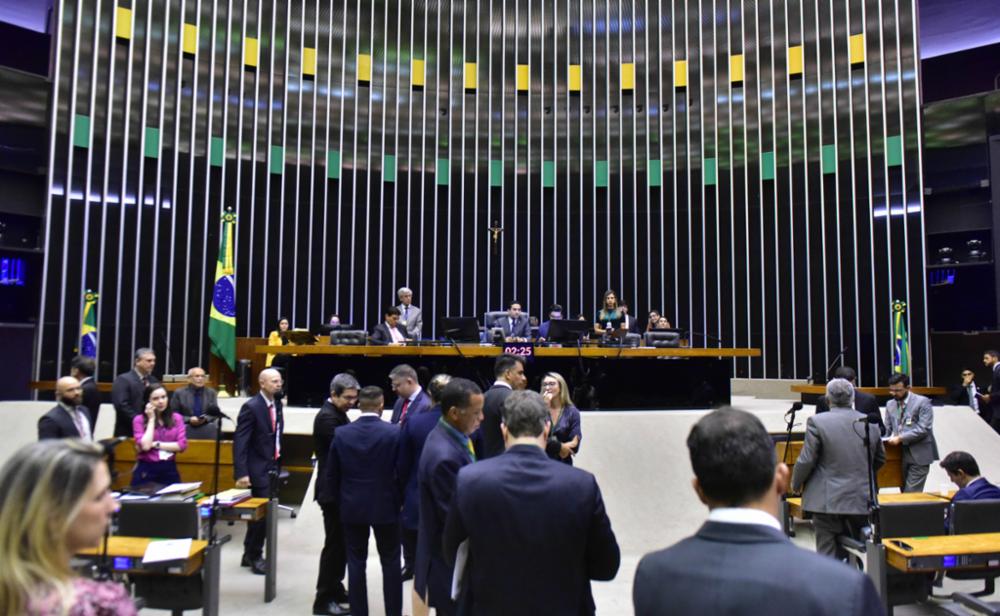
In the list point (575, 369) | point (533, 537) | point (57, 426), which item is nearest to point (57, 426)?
point (57, 426)

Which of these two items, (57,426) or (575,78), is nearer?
(57,426)

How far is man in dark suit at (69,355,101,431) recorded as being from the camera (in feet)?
17.8

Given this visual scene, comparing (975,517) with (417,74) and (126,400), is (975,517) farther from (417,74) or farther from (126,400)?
(417,74)

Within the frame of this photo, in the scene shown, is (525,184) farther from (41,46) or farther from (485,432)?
(485,432)

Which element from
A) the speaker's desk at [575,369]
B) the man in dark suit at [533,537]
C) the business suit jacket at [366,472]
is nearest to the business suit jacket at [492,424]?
the business suit jacket at [366,472]

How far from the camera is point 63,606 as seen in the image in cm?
117

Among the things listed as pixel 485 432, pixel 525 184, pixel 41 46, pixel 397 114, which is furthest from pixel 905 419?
pixel 41 46

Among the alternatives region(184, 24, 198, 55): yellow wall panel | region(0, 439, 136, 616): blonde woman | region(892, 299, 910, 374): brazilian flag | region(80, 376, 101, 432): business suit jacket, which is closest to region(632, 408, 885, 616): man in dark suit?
region(0, 439, 136, 616): blonde woman

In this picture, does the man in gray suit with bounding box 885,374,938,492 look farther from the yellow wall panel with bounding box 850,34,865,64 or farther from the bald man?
the yellow wall panel with bounding box 850,34,865,64

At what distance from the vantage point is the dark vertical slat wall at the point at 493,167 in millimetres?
11773

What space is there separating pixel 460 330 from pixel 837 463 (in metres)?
4.53

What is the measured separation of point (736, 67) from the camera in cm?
1341

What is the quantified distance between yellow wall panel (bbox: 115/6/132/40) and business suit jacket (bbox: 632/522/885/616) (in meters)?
13.2

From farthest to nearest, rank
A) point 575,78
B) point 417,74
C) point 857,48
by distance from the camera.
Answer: point 575,78
point 417,74
point 857,48
